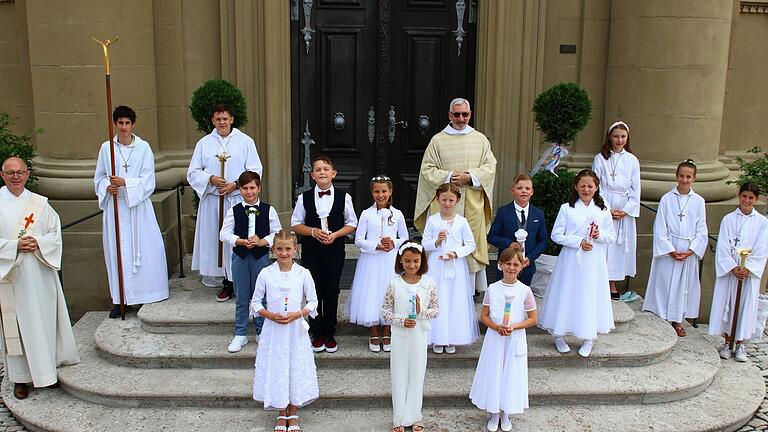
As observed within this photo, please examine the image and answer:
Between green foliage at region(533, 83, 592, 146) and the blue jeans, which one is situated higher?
green foliage at region(533, 83, 592, 146)

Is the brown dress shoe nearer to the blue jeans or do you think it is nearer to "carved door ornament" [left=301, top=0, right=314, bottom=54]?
the blue jeans

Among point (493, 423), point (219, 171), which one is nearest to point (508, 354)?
point (493, 423)

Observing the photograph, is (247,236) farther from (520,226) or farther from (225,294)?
(520,226)

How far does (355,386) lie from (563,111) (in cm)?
322

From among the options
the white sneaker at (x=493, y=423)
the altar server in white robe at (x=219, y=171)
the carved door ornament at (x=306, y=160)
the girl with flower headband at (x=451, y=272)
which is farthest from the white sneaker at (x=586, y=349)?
the carved door ornament at (x=306, y=160)

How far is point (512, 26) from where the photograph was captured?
9328mm

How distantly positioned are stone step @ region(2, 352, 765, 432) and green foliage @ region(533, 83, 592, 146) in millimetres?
2605

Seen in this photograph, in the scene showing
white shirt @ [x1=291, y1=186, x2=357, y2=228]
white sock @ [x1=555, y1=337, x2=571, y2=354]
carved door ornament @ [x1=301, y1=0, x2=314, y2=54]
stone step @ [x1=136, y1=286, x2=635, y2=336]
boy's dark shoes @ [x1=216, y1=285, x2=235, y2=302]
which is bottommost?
white sock @ [x1=555, y1=337, x2=571, y2=354]

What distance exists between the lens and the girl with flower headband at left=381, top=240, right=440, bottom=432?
5.79 m

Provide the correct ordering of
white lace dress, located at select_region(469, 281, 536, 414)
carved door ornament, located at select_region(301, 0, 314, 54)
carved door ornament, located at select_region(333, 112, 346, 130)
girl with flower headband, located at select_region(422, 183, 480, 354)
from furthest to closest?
carved door ornament, located at select_region(333, 112, 346, 130)
carved door ornament, located at select_region(301, 0, 314, 54)
girl with flower headband, located at select_region(422, 183, 480, 354)
white lace dress, located at select_region(469, 281, 536, 414)

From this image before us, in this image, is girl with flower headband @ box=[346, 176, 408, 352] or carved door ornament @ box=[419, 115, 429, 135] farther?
carved door ornament @ box=[419, 115, 429, 135]

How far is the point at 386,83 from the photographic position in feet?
31.3

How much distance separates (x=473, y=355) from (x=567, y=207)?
1.43m

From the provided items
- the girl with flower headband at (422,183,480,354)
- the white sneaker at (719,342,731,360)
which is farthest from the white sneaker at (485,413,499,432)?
the white sneaker at (719,342,731,360)
